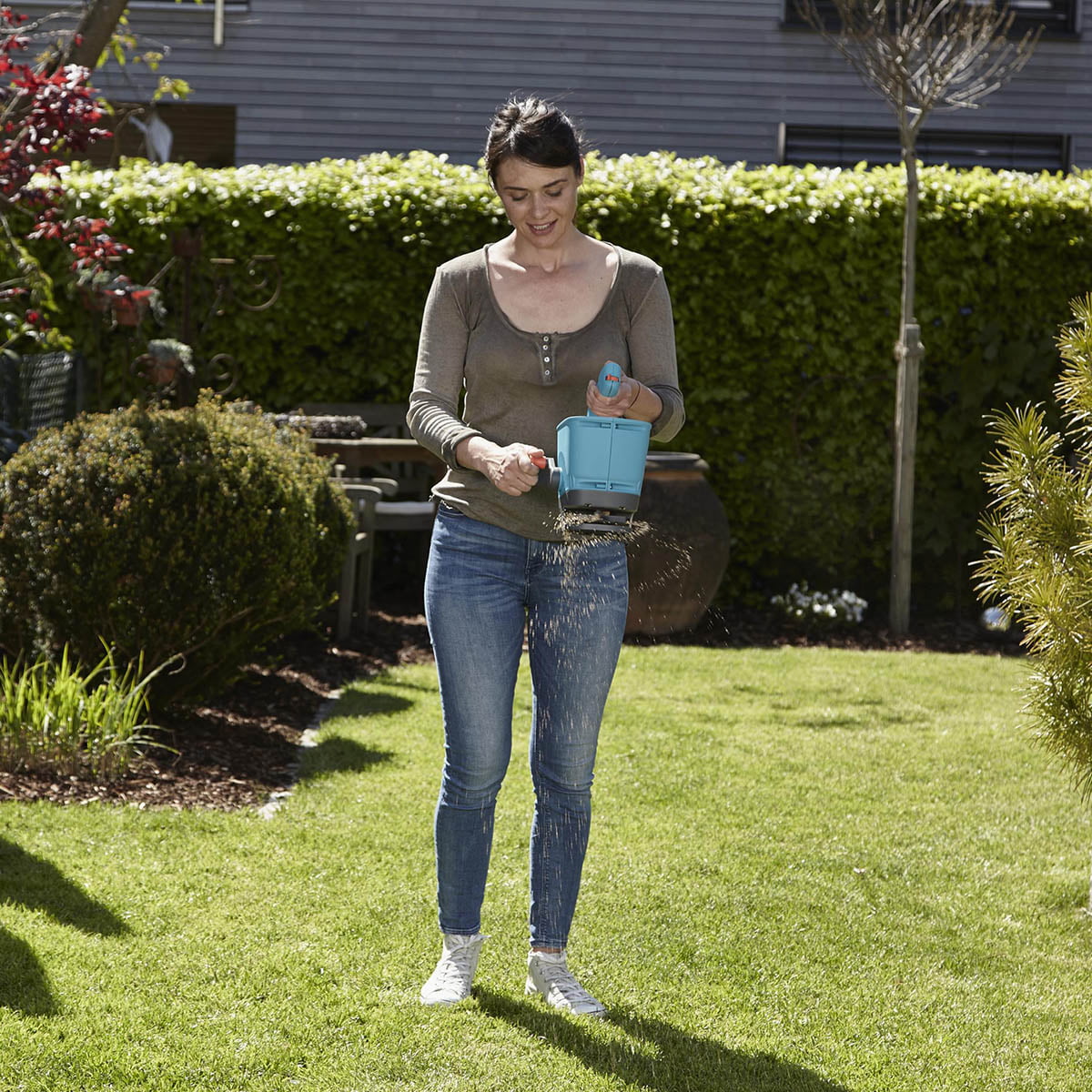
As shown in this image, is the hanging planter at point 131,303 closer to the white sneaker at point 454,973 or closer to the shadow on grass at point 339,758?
the shadow on grass at point 339,758

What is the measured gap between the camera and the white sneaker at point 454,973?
121 inches

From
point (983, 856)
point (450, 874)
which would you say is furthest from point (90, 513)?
point (983, 856)

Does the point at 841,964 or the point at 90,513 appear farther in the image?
the point at 90,513

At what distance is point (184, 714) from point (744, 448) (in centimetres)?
427

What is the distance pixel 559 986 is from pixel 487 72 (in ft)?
34.1

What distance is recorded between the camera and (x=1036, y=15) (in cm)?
1257

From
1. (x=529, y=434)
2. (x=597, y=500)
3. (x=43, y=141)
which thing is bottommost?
(x=597, y=500)

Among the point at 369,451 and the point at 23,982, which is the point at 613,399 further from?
the point at 369,451

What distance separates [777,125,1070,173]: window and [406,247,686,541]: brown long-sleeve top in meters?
10.3

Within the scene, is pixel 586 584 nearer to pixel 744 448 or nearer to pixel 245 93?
pixel 744 448

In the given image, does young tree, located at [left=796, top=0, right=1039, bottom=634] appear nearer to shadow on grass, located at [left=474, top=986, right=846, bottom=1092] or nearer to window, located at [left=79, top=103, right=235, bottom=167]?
shadow on grass, located at [left=474, top=986, right=846, bottom=1092]

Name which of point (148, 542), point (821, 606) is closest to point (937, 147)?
point (821, 606)

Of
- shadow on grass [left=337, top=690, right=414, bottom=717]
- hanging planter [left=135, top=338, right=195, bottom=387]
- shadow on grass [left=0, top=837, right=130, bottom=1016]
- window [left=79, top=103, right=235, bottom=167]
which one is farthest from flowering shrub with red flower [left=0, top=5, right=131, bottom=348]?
window [left=79, top=103, right=235, bottom=167]

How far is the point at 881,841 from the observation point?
4.40m
